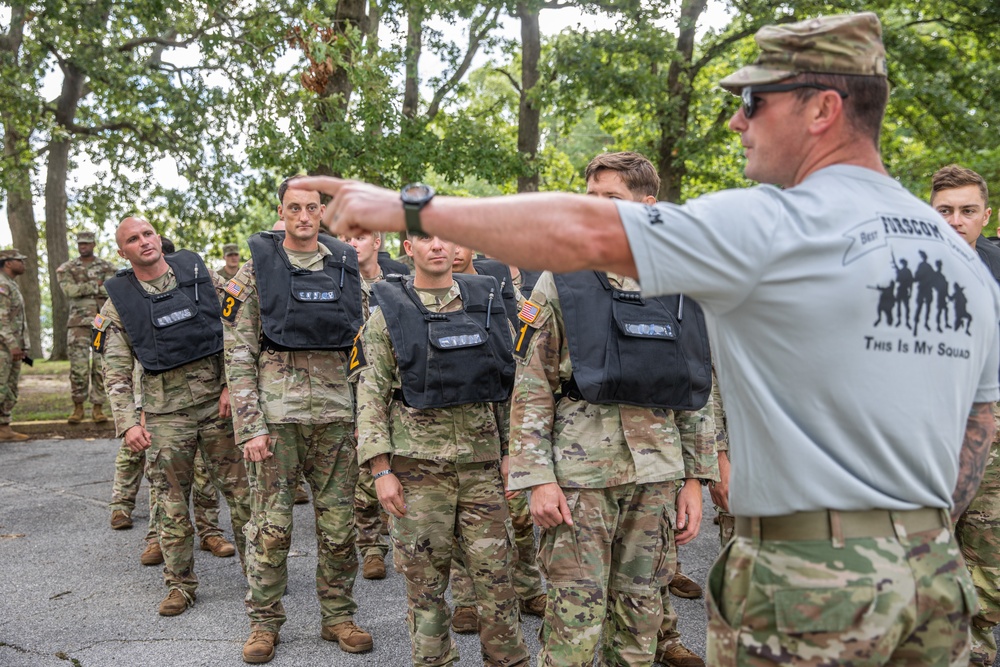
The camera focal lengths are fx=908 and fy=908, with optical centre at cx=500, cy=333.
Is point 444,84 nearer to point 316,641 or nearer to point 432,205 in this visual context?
point 316,641

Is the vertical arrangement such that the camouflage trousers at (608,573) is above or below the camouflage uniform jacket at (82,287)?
below

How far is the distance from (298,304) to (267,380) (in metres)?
0.45

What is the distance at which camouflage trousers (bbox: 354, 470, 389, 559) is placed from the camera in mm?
6117

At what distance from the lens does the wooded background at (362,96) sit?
1177 centimetres

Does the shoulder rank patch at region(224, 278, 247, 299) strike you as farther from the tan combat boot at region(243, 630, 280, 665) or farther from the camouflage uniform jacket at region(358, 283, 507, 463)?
the tan combat boot at region(243, 630, 280, 665)

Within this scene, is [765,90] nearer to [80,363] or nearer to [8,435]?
[8,435]

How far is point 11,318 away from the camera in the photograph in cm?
1142

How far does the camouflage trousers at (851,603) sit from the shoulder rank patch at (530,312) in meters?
1.68

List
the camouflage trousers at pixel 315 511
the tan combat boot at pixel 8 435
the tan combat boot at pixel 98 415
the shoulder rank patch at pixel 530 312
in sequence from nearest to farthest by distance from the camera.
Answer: the shoulder rank patch at pixel 530 312
the camouflage trousers at pixel 315 511
the tan combat boot at pixel 8 435
the tan combat boot at pixel 98 415

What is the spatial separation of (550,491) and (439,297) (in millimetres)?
1289

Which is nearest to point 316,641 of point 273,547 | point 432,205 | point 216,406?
point 273,547

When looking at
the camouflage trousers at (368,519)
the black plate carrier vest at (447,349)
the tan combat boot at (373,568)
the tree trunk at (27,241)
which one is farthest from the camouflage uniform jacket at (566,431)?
the tree trunk at (27,241)

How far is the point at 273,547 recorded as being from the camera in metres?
4.75

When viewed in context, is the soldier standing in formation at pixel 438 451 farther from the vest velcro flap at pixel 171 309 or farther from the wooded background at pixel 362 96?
the wooded background at pixel 362 96
